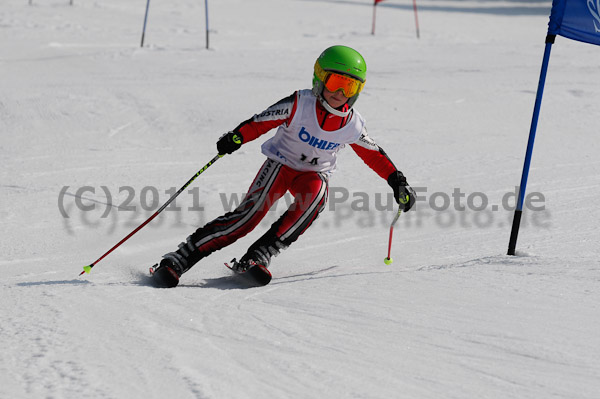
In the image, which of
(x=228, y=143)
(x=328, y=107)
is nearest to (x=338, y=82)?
(x=328, y=107)

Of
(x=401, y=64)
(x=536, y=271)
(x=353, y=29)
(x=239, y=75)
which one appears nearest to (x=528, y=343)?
(x=536, y=271)

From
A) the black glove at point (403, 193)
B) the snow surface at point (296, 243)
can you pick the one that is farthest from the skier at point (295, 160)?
the snow surface at point (296, 243)

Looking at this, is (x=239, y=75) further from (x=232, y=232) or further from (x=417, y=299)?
(x=417, y=299)

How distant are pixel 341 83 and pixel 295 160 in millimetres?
556

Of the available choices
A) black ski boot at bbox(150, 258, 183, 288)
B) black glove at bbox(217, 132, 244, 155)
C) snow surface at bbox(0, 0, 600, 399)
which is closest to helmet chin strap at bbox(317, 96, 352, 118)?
black glove at bbox(217, 132, 244, 155)

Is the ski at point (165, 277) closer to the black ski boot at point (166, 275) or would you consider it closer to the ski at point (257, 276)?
the black ski boot at point (166, 275)

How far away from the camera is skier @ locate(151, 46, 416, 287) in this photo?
3.94 meters

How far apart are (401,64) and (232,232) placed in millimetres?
8188

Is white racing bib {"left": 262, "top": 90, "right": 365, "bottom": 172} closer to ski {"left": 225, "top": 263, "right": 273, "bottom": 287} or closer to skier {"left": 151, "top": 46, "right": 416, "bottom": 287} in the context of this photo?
skier {"left": 151, "top": 46, "right": 416, "bottom": 287}

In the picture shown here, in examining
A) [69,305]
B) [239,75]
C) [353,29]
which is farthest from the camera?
[353,29]

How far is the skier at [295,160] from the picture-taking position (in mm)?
3941

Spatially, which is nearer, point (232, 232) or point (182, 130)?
point (232, 232)

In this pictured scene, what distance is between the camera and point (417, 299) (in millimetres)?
3250

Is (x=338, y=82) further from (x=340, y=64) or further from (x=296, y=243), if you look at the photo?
(x=296, y=243)
